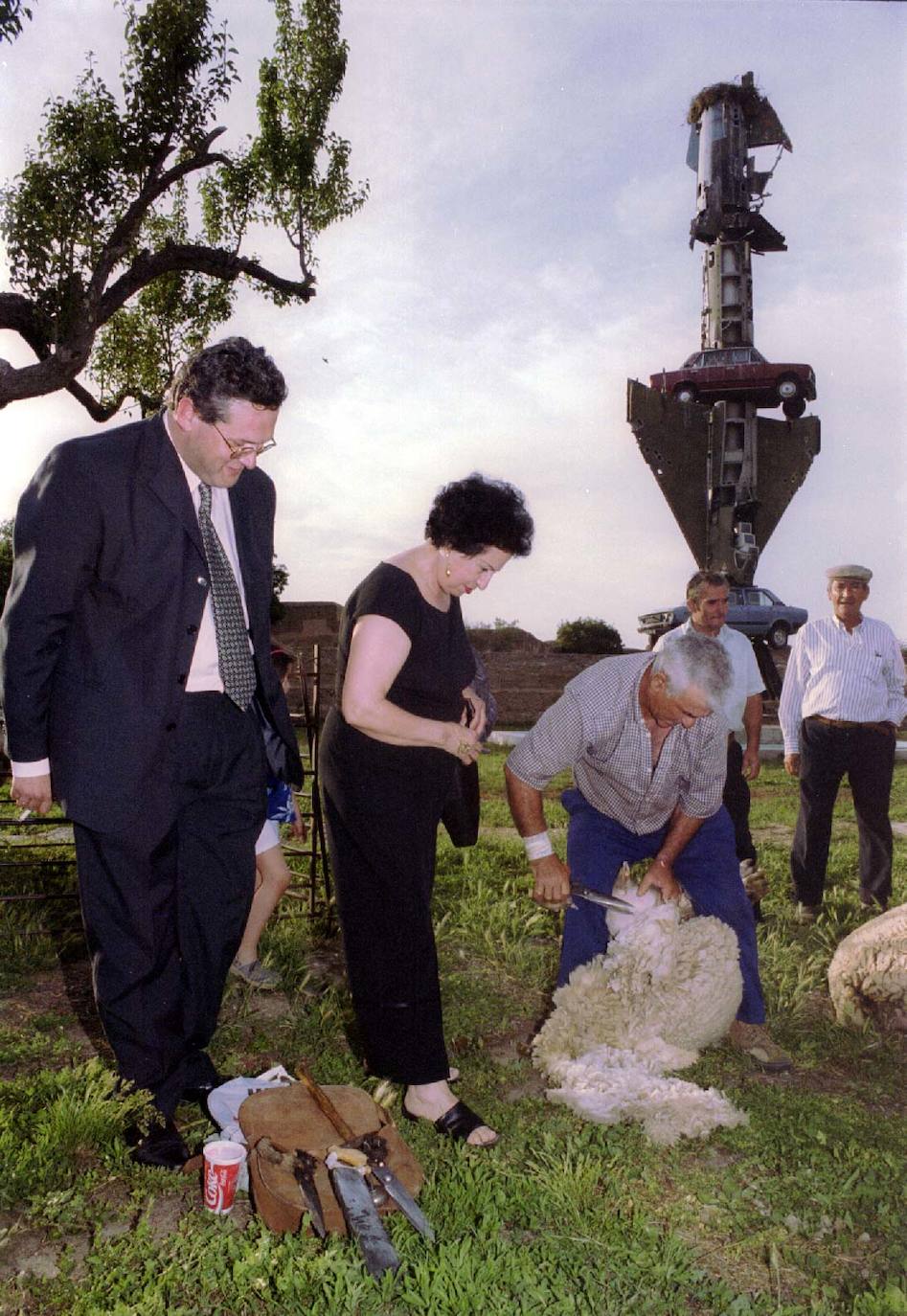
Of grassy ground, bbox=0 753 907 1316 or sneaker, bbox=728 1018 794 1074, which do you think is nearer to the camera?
grassy ground, bbox=0 753 907 1316

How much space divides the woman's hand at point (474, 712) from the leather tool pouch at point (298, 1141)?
3.76 ft

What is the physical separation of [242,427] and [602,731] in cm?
182

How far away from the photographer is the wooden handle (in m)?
2.63

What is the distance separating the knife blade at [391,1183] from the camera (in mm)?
2430

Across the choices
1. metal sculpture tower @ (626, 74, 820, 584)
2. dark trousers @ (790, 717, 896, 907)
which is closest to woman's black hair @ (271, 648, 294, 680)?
dark trousers @ (790, 717, 896, 907)

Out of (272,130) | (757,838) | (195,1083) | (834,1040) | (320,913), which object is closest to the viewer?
(195,1083)

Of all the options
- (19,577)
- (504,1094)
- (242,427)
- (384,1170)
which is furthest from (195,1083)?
(242,427)

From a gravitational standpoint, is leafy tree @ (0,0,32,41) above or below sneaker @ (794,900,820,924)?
above

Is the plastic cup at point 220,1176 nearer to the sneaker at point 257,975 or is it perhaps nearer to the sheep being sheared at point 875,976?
the sneaker at point 257,975

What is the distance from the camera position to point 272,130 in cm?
1118

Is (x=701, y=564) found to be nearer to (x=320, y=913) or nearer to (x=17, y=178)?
(x=17, y=178)

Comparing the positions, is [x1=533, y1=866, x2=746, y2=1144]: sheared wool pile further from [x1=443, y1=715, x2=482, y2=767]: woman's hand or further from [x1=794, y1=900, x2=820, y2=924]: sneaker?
[x1=794, y1=900, x2=820, y2=924]: sneaker

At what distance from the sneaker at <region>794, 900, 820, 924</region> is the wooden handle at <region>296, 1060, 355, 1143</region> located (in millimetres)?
4131

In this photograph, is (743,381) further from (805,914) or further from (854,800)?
(805,914)
